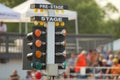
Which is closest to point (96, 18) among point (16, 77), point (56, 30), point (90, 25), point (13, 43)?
point (90, 25)

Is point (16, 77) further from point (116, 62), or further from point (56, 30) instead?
point (56, 30)

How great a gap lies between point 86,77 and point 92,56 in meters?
1.45

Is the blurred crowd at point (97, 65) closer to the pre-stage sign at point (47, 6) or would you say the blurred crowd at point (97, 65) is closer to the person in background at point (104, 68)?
the person in background at point (104, 68)

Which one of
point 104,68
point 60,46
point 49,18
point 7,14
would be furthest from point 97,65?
point 49,18

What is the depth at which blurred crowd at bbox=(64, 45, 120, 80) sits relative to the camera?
2283cm

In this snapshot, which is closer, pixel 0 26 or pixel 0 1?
pixel 0 1

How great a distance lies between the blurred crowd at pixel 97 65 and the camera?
2283cm

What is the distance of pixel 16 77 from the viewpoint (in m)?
20.8

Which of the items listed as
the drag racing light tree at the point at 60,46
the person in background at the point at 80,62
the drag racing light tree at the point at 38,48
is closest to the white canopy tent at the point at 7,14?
the person in background at the point at 80,62

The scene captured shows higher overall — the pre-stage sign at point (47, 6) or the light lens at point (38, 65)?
the pre-stage sign at point (47, 6)

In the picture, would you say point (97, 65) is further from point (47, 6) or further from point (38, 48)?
point (38, 48)

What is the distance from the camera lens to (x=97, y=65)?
23938 millimetres

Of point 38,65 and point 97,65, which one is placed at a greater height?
point 38,65

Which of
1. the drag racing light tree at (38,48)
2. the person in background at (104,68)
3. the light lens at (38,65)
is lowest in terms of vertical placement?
the person in background at (104,68)
